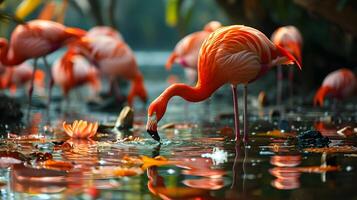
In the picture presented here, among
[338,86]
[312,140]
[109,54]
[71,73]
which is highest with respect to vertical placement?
[109,54]

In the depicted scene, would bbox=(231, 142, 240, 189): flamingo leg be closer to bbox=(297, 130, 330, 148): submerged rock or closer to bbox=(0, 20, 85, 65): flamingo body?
bbox=(297, 130, 330, 148): submerged rock

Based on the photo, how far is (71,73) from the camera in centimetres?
1048

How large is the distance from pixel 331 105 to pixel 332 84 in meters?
1.02

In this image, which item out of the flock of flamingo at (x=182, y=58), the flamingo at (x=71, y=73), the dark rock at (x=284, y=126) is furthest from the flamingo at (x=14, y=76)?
the dark rock at (x=284, y=126)

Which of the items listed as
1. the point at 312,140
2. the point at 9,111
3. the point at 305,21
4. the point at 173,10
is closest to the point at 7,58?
the point at 9,111

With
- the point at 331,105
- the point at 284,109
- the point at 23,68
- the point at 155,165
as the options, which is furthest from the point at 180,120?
Answer: the point at 23,68

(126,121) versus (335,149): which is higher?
(126,121)

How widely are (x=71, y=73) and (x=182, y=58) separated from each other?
1.73 metres

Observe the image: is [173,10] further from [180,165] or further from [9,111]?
[180,165]

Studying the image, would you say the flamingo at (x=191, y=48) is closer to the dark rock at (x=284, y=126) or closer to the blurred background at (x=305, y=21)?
the blurred background at (x=305, y=21)

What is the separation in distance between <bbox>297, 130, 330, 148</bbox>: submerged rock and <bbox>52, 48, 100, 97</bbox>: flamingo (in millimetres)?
5127

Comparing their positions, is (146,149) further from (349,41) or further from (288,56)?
(349,41)

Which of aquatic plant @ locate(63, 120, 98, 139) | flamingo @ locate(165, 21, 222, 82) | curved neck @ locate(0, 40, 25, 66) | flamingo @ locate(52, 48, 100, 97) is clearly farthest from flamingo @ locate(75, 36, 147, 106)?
aquatic plant @ locate(63, 120, 98, 139)

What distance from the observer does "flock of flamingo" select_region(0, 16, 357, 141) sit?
529 centimetres
